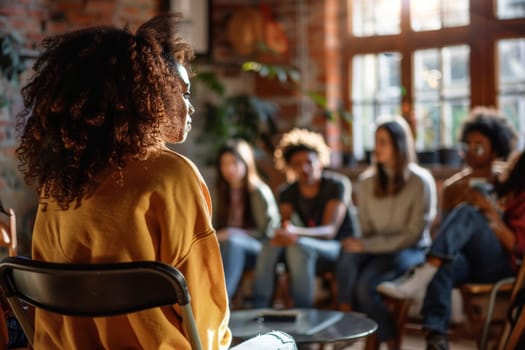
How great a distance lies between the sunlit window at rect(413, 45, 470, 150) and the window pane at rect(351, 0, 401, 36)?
26 cm

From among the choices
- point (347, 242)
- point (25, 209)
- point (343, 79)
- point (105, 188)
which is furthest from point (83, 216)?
point (343, 79)

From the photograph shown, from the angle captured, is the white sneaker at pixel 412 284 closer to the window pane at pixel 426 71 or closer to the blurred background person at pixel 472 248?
the blurred background person at pixel 472 248

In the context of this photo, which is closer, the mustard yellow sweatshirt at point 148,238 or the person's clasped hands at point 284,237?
the mustard yellow sweatshirt at point 148,238

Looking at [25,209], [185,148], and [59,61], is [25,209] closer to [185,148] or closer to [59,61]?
[185,148]

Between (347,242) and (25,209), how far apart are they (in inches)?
67.3

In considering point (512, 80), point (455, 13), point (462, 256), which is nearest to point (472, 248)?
point (462, 256)

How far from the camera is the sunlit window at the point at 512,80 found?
15.4 ft

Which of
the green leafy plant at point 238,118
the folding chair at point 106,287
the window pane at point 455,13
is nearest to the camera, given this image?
the folding chair at point 106,287

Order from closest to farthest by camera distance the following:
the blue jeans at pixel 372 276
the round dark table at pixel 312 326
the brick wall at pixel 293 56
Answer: the round dark table at pixel 312 326, the blue jeans at pixel 372 276, the brick wall at pixel 293 56

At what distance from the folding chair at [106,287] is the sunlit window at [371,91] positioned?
3.81 m

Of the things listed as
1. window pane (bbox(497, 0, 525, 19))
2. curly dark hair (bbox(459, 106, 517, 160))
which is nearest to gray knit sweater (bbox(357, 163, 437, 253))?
curly dark hair (bbox(459, 106, 517, 160))

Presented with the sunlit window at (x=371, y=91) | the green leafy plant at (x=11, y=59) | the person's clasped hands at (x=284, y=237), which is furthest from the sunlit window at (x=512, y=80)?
the green leafy plant at (x=11, y=59)

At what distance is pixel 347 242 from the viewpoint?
3.71 meters

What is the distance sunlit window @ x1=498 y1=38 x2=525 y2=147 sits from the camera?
15.4 ft
